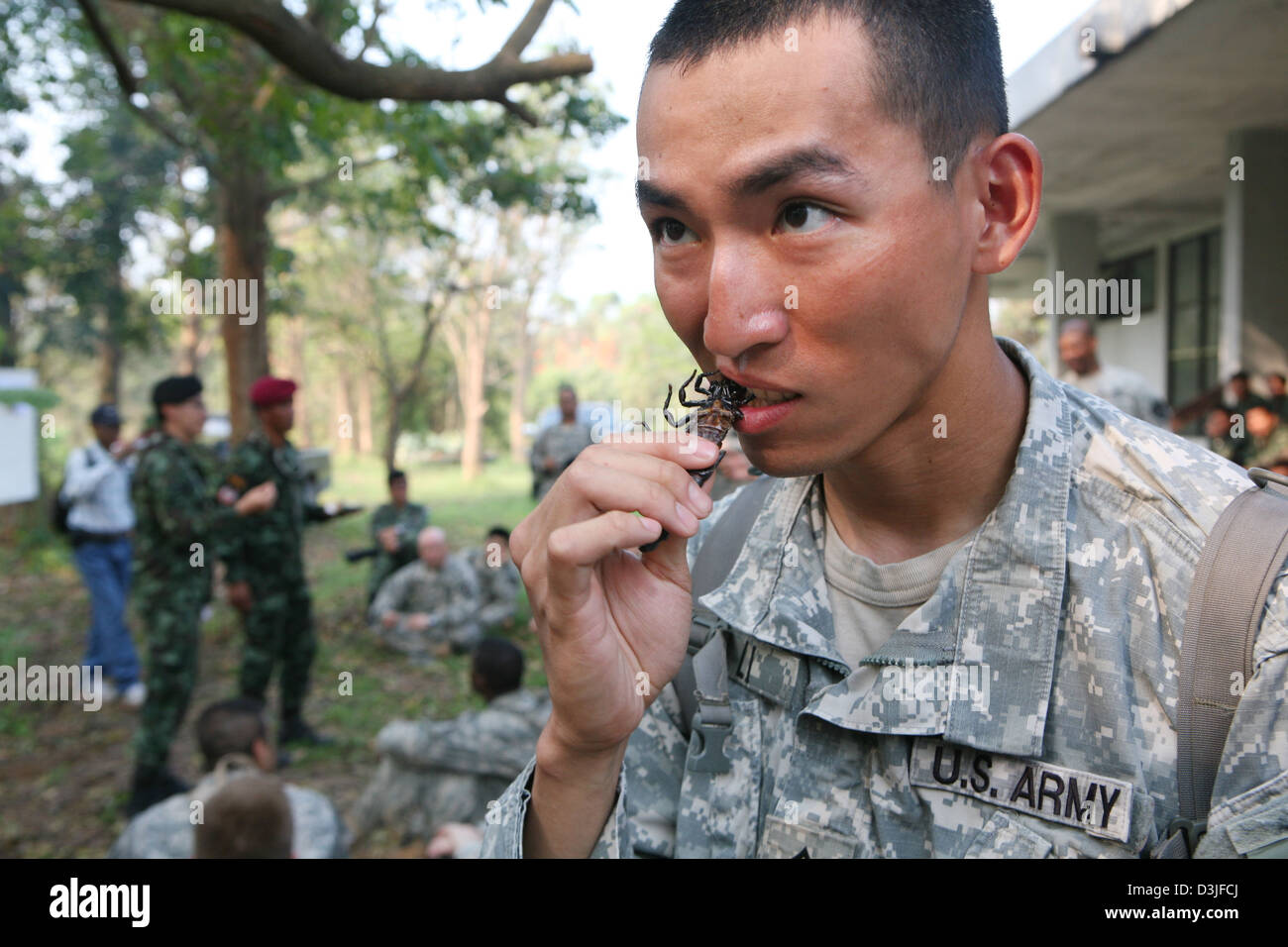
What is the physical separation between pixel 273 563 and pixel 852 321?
19.7ft

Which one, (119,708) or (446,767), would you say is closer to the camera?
(446,767)

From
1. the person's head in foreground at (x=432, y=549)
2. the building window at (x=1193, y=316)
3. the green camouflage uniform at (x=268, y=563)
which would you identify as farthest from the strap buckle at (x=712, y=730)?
the building window at (x=1193, y=316)

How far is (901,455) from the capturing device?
1623 mm

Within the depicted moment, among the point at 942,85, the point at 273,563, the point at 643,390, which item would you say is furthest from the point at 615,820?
the point at 643,390

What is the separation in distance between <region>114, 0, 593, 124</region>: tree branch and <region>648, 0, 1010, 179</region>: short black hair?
9.10ft

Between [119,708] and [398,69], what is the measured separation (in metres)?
6.42

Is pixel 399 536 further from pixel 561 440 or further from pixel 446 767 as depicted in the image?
pixel 446 767

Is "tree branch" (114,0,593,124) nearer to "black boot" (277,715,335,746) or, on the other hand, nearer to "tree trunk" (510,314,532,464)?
"black boot" (277,715,335,746)

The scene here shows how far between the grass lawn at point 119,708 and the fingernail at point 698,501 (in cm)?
442

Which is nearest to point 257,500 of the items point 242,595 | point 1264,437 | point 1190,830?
point 242,595

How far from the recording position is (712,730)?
1638 mm

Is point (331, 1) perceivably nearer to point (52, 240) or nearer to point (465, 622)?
point (465, 622)

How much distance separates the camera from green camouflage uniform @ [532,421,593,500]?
11.2 m

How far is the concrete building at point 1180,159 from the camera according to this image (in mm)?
7359
